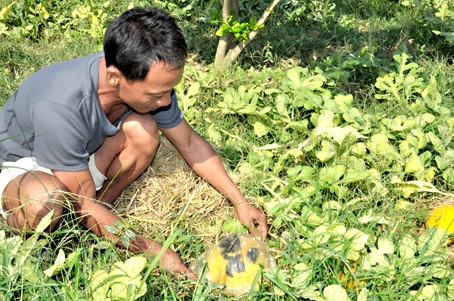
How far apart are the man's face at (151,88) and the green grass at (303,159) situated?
2.01ft

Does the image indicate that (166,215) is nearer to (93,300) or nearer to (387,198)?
(93,300)

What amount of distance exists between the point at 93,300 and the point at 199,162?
1065 millimetres

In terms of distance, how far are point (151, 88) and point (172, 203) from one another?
0.89 m

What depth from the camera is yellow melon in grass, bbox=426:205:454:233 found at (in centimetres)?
262

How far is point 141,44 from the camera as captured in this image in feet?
7.25

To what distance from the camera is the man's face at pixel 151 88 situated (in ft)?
7.37

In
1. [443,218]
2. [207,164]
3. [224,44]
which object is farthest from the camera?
[224,44]

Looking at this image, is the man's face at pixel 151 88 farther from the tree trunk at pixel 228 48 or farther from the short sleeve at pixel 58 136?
the tree trunk at pixel 228 48

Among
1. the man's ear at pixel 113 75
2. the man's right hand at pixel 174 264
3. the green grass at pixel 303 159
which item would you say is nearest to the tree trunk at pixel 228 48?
the green grass at pixel 303 159

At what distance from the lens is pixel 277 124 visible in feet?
11.4

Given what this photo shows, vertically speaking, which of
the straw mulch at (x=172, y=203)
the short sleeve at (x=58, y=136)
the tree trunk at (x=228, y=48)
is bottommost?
the straw mulch at (x=172, y=203)

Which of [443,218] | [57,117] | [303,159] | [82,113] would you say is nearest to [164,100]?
[82,113]

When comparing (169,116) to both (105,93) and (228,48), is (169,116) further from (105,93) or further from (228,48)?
(228,48)

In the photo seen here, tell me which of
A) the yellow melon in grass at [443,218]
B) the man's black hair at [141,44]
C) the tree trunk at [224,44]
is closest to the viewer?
the man's black hair at [141,44]
